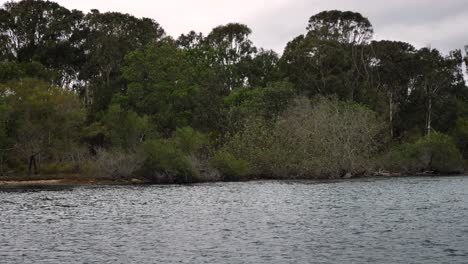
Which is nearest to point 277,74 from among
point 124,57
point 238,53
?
point 238,53

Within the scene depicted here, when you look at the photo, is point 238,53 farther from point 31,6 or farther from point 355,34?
point 31,6

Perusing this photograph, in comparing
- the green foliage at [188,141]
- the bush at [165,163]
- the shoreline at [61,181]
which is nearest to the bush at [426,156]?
the shoreline at [61,181]

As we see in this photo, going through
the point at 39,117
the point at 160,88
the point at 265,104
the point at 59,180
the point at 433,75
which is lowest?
the point at 59,180

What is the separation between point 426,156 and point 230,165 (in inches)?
1275

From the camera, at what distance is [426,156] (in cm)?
8769

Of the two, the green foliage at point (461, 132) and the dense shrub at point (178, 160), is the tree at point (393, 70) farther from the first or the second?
the dense shrub at point (178, 160)

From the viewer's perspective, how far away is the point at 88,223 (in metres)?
34.3

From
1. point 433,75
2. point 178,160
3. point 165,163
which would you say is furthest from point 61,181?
point 433,75

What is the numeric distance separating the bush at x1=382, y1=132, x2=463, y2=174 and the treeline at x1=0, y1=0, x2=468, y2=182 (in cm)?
22

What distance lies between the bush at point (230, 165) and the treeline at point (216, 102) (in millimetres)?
147

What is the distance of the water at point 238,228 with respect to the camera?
78.2ft

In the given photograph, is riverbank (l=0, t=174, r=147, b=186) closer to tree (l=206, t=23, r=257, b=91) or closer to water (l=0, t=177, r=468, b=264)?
water (l=0, t=177, r=468, b=264)

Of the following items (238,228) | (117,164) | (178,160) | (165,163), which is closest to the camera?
(238,228)

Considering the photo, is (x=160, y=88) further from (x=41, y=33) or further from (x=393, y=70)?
(x=393, y=70)
